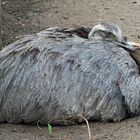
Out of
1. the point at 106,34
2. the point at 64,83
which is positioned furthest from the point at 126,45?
the point at 64,83

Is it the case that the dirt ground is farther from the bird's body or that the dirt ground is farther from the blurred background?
the bird's body

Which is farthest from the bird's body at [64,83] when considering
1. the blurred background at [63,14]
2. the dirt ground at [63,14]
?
the blurred background at [63,14]

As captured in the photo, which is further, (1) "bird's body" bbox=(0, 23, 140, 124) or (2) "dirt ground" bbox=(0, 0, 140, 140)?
(2) "dirt ground" bbox=(0, 0, 140, 140)

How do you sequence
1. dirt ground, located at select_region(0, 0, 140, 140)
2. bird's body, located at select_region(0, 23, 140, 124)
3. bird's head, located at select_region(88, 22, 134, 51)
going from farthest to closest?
dirt ground, located at select_region(0, 0, 140, 140), bird's head, located at select_region(88, 22, 134, 51), bird's body, located at select_region(0, 23, 140, 124)

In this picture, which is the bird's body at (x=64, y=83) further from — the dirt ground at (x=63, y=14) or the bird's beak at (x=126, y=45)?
the dirt ground at (x=63, y=14)

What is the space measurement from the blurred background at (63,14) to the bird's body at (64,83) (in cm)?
205

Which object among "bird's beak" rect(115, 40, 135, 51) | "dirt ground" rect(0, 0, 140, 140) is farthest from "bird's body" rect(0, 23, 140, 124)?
"dirt ground" rect(0, 0, 140, 140)

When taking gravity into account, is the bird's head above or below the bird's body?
above

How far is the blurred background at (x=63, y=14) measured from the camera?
6.77m

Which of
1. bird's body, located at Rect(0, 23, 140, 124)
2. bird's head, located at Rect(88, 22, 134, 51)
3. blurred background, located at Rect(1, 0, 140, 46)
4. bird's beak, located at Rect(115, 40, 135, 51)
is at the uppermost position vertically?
bird's head, located at Rect(88, 22, 134, 51)

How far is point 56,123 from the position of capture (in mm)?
4184

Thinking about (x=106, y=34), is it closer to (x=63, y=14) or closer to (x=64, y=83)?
(x=64, y=83)

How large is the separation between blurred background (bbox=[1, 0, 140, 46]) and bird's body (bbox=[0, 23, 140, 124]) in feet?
6.72

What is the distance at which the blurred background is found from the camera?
22.2ft
